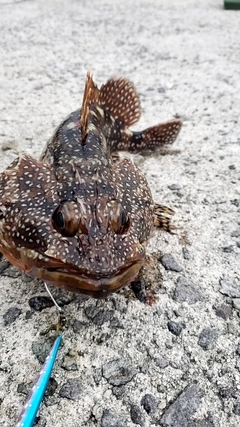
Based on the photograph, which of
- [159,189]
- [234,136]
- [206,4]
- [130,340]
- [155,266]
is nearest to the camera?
[130,340]

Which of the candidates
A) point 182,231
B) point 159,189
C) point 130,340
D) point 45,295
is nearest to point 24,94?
point 159,189

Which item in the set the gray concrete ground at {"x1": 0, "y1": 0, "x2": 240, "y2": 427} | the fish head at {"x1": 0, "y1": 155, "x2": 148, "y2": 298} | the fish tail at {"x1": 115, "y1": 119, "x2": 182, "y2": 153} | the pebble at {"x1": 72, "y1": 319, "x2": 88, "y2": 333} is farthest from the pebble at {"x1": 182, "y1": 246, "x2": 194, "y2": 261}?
the fish tail at {"x1": 115, "y1": 119, "x2": 182, "y2": 153}

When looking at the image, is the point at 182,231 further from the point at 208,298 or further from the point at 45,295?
the point at 45,295

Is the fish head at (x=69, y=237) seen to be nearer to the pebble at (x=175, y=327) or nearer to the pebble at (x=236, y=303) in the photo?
the pebble at (x=175, y=327)

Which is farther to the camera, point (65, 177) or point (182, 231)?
point (182, 231)

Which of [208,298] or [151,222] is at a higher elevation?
[151,222]

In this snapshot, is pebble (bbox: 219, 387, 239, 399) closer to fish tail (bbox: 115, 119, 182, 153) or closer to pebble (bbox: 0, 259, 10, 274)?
pebble (bbox: 0, 259, 10, 274)
